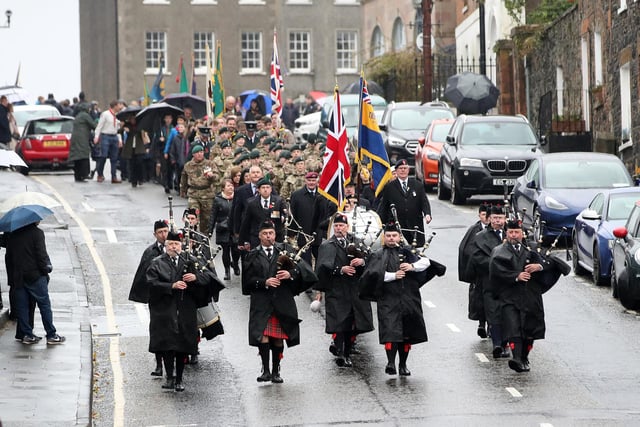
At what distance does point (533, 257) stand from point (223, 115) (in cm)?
2058

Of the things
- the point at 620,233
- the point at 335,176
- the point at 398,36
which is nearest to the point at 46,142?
the point at 335,176

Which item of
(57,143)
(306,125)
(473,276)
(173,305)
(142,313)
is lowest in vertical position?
(142,313)

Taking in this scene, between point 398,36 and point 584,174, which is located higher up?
point 398,36

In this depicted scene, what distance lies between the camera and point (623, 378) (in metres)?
15.9

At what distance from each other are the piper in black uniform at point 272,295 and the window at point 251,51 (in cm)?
6186

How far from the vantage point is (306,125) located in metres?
47.6

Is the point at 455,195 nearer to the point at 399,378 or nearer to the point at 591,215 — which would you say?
the point at 591,215

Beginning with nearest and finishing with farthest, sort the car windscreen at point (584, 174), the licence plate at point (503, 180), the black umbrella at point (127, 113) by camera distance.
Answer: the car windscreen at point (584, 174) < the licence plate at point (503, 180) < the black umbrella at point (127, 113)

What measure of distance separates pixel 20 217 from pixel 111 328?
2493 millimetres

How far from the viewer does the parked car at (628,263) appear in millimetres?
19656

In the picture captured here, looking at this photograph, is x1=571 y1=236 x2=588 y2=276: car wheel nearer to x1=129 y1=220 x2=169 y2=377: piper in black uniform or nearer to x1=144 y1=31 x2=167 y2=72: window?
x1=129 y1=220 x2=169 y2=377: piper in black uniform

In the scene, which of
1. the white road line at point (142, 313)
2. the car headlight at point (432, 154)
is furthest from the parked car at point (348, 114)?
the white road line at point (142, 313)

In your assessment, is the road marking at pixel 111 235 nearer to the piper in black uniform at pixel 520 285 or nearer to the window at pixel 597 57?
the piper in black uniform at pixel 520 285

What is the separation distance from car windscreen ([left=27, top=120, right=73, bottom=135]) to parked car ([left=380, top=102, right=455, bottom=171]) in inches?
342
